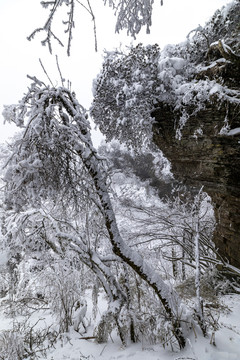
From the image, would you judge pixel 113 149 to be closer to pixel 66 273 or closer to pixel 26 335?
pixel 66 273

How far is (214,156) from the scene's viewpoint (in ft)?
16.6

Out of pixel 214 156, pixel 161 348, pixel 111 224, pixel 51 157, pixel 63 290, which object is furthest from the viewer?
pixel 63 290

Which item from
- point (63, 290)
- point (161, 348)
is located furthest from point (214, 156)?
point (63, 290)

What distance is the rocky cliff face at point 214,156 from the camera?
4.69m

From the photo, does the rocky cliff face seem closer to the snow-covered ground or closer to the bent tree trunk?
the snow-covered ground

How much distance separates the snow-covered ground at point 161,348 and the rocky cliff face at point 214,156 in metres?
1.84

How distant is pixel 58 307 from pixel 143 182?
11.2 metres

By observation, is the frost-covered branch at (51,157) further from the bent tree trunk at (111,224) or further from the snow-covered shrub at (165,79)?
the snow-covered shrub at (165,79)

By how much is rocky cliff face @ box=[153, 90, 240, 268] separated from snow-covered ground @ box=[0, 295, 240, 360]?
1841 mm

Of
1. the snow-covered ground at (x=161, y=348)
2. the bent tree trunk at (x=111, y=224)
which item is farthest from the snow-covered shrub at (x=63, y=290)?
the bent tree trunk at (x=111, y=224)

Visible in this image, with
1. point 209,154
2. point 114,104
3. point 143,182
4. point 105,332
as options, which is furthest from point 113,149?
point 105,332

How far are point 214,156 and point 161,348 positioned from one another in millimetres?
4457

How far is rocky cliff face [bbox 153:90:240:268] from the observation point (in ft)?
15.4

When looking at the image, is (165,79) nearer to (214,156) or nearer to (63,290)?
(214,156)
